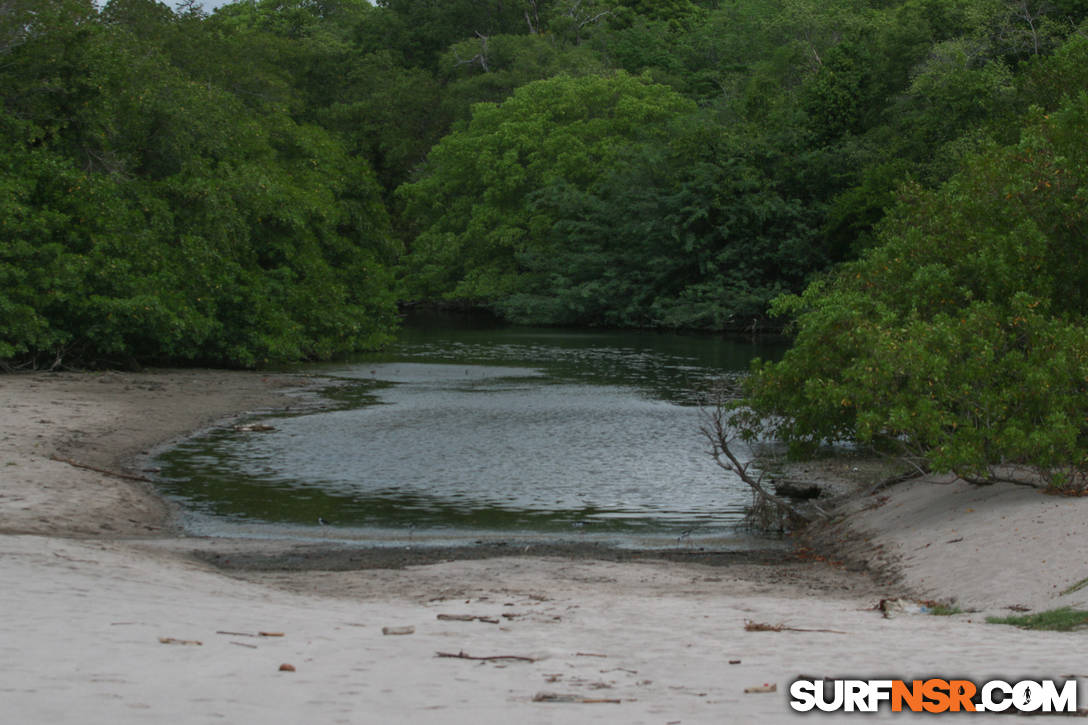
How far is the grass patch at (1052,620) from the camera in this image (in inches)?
370

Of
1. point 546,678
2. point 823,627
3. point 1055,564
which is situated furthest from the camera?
point 1055,564

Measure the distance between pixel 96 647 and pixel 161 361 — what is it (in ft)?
97.5

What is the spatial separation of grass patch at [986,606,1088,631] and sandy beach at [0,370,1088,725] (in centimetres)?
23

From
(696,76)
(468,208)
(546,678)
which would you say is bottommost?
(546,678)

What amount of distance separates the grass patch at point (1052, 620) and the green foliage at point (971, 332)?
4506 mm

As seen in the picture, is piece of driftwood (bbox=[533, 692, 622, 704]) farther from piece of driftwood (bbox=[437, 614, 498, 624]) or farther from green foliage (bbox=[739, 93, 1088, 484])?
green foliage (bbox=[739, 93, 1088, 484])

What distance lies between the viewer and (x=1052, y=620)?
9633mm

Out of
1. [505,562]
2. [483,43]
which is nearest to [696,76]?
[483,43]

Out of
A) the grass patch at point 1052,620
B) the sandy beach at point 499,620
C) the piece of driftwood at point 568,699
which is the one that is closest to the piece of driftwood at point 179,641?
the sandy beach at point 499,620

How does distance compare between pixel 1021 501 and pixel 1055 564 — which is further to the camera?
pixel 1021 501

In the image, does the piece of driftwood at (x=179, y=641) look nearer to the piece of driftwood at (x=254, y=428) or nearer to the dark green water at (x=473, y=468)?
the dark green water at (x=473, y=468)

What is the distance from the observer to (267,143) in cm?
4369

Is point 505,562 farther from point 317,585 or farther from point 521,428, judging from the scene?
point 521,428

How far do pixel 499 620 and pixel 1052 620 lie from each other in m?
4.71
